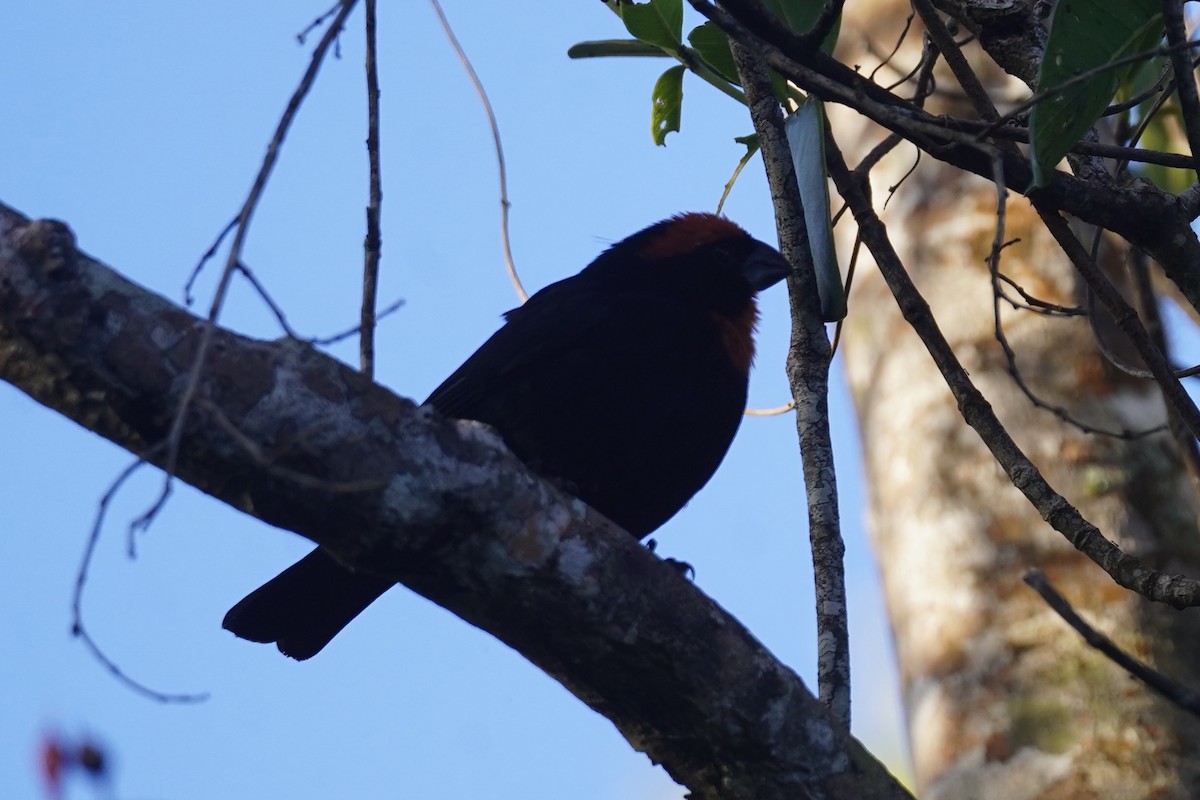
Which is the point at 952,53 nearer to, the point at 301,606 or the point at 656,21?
the point at 656,21

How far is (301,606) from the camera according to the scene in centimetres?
328

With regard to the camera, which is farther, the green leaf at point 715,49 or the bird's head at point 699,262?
the bird's head at point 699,262

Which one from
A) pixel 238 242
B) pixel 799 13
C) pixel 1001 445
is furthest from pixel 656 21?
pixel 238 242

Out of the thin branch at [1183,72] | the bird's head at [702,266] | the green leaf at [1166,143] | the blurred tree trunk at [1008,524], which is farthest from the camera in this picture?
the green leaf at [1166,143]

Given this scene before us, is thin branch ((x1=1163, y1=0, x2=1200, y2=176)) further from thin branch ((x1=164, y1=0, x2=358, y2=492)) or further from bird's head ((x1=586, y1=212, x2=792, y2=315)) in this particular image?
bird's head ((x1=586, y1=212, x2=792, y2=315))

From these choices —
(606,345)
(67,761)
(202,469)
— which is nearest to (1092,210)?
(606,345)

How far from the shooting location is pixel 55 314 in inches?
73.1

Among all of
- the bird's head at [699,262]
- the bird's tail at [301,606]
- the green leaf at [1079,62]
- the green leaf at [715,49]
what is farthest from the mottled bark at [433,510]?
the bird's head at [699,262]

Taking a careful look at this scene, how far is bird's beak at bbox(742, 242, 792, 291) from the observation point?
4031mm

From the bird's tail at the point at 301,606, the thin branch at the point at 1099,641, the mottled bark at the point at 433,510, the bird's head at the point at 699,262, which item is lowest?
the thin branch at the point at 1099,641

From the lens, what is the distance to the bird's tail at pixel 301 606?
3.24m

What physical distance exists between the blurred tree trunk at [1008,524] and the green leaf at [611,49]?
1240 mm

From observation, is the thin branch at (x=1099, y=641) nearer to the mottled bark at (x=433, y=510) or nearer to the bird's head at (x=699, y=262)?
the mottled bark at (x=433, y=510)

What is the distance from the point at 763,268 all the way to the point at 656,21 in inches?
42.8
